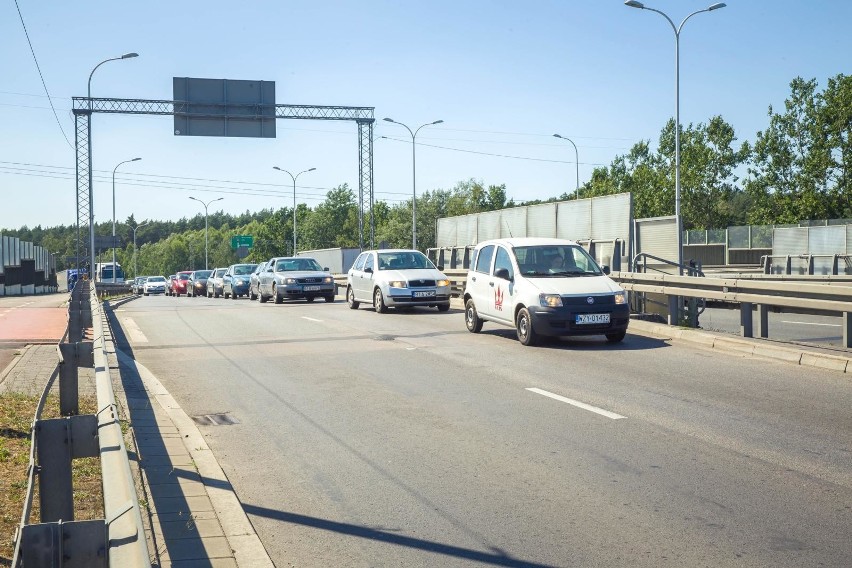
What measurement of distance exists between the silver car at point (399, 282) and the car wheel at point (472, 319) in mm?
5015

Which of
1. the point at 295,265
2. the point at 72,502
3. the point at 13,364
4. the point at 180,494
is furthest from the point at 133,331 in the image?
the point at 72,502

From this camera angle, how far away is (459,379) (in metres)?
10.7

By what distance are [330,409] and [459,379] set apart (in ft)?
7.54

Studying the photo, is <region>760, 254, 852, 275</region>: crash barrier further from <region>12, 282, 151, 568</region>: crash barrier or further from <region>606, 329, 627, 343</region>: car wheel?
<region>12, 282, 151, 568</region>: crash barrier

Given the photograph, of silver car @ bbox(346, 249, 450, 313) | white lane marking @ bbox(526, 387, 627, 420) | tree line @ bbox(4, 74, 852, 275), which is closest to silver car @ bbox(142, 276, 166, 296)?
tree line @ bbox(4, 74, 852, 275)

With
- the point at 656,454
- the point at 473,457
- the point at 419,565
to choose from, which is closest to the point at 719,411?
the point at 656,454

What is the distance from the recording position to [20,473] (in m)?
6.30

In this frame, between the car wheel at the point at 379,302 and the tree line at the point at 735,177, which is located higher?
the tree line at the point at 735,177

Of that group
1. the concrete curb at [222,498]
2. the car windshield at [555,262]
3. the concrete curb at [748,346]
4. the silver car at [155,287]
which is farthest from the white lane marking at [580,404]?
the silver car at [155,287]

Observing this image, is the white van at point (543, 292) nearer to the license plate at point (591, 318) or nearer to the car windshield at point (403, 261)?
the license plate at point (591, 318)

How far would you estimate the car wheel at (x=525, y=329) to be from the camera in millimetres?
14062

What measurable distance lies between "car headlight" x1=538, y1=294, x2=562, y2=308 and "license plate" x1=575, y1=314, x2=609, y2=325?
1.22 feet

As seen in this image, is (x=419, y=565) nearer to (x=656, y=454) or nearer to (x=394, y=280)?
(x=656, y=454)

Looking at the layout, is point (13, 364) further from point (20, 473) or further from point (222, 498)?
point (222, 498)
